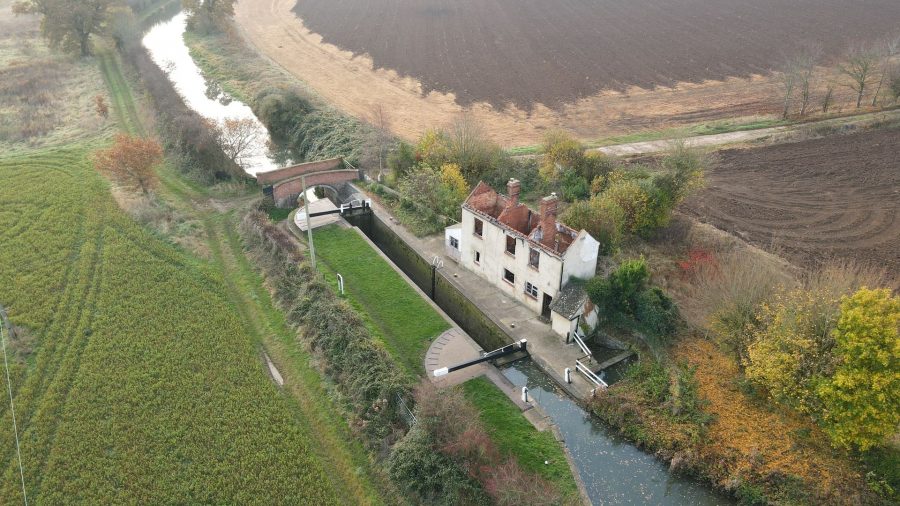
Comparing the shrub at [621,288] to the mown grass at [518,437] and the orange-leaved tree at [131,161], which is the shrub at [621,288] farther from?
the orange-leaved tree at [131,161]

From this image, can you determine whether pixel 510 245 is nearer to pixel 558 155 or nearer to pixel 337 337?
pixel 337 337

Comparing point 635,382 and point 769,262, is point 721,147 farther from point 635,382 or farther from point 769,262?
point 635,382

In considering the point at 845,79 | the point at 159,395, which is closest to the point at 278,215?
the point at 159,395

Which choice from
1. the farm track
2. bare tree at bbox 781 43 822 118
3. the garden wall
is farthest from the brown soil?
the farm track

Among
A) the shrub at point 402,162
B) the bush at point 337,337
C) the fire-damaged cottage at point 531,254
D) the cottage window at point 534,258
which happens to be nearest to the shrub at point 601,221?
the fire-damaged cottage at point 531,254

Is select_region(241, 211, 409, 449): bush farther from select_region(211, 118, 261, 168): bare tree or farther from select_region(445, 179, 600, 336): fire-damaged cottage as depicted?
select_region(211, 118, 261, 168): bare tree
